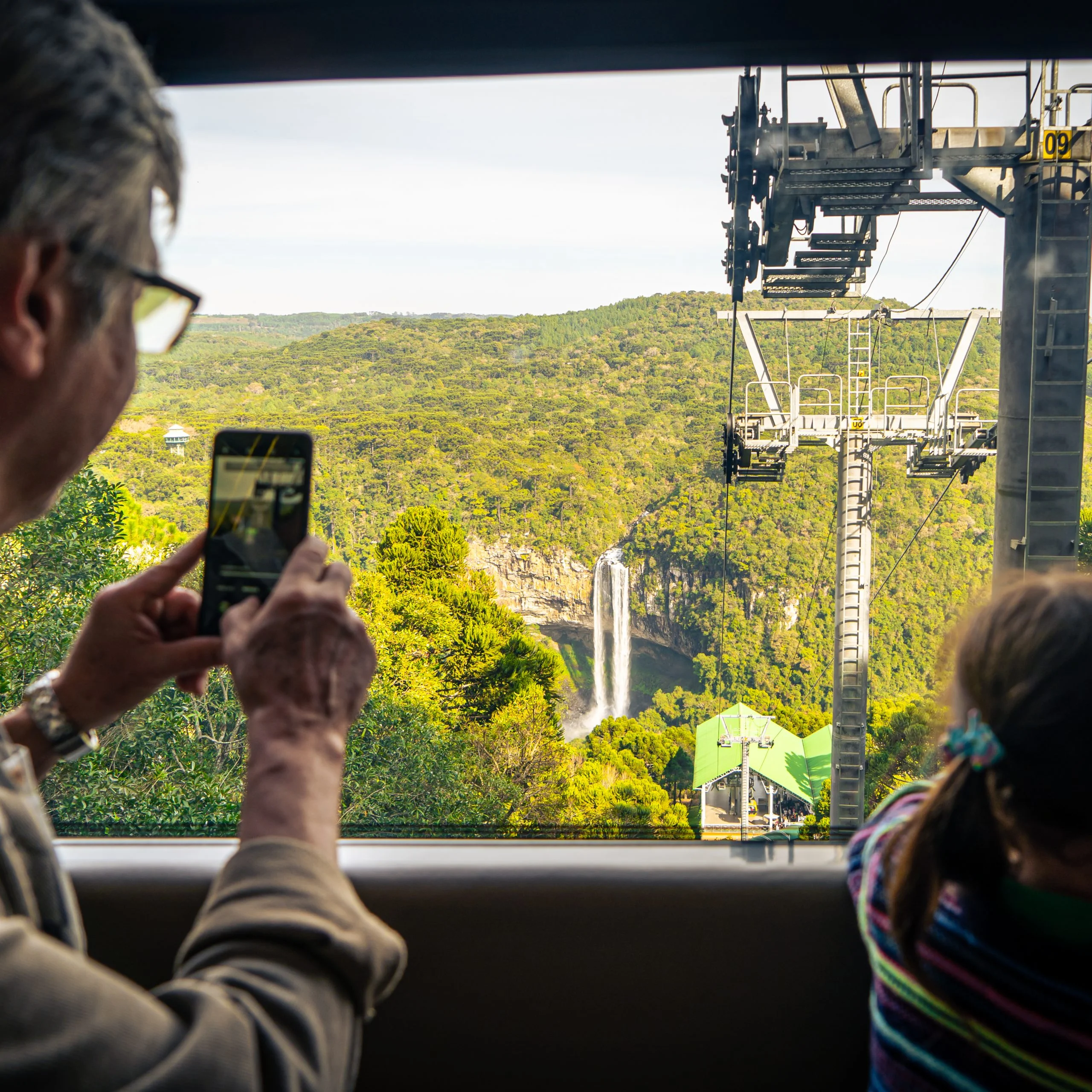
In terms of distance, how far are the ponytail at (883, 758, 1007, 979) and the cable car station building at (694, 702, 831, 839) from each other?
66 cm

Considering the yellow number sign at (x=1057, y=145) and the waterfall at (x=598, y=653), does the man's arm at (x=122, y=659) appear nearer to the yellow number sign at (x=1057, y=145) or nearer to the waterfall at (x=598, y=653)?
the yellow number sign at (x=1057, y=145)

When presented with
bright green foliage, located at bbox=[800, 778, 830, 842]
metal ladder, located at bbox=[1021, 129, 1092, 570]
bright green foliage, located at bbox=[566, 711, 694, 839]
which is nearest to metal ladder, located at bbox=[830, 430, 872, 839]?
bright green foliage, located at bbox=[800, 778, 830, 842]

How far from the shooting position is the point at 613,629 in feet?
11.0

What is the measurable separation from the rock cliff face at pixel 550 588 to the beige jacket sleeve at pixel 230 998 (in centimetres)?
253

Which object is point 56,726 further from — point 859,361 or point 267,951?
point 859,361

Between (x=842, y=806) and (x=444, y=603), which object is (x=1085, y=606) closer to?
(x=842, y=806)

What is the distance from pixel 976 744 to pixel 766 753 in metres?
1.43

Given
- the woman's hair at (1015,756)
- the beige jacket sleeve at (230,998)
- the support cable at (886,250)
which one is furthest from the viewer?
the support cable at (886,250)

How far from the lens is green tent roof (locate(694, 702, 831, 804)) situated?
6.77ft

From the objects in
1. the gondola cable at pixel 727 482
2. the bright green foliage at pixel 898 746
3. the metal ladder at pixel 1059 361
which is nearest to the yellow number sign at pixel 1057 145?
the metal ladder at pixel 1059 361

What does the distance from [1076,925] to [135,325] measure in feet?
2.79

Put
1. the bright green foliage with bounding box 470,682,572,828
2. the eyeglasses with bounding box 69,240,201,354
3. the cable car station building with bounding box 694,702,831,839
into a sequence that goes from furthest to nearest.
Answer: the bright green foliage with bounding box 470,682,572,828
the cable car station building with bounding box 694,702,831,839
the eyeglasses with bounding box 69,240,201,354

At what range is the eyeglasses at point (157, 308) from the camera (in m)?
0.54

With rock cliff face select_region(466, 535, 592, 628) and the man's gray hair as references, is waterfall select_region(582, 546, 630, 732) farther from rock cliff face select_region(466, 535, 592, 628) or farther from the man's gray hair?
the man's gray hair
